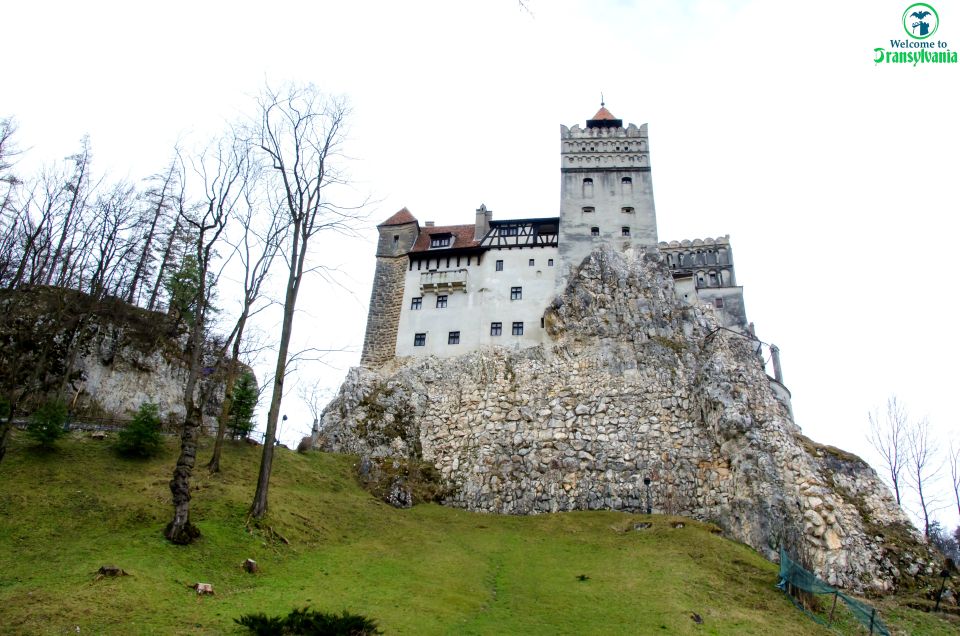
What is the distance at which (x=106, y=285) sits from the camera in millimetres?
35656

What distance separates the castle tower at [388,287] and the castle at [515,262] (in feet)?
0.26

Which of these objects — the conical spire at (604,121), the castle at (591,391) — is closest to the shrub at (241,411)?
the castle at (591,391)

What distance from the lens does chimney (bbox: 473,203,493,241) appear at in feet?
156

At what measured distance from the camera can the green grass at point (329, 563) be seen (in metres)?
14.8

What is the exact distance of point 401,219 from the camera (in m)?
49.5

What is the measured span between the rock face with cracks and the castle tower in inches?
79.2

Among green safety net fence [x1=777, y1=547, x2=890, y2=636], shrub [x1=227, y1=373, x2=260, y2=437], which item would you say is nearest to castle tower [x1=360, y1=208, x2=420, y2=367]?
shrub [x1=227, y1=373, x2=260, y2=437]

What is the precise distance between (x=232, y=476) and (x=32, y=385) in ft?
29.9

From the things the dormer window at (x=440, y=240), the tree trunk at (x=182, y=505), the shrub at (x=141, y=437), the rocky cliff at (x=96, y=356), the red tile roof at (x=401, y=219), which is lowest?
the tree trunk at (x=182, y=505)

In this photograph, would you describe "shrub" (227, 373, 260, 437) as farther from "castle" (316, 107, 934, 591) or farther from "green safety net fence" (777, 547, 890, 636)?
"green safety net fence" (777, 547, 890, 636)

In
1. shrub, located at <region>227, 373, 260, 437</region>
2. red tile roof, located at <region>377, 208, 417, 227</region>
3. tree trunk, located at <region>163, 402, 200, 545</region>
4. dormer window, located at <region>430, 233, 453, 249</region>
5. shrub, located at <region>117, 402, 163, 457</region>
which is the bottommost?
tree trunk, located at <region>163, 402, 200, 545</region>

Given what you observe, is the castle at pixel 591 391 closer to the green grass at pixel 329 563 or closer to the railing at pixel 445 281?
the railing at pixel 445 281

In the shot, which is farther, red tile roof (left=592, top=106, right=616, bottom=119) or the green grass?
red tile roof (left=592, top=106, right=616, bottom=119)

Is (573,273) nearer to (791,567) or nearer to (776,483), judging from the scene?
(776,483)
